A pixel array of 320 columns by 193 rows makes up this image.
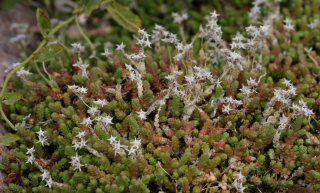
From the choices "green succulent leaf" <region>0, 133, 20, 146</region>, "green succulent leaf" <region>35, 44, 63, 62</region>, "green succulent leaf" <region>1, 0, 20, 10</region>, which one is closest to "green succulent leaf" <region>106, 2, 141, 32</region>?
"green succulent leaf" <region>35, 44, 63, 62</region>

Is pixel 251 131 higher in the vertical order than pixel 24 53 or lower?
lower

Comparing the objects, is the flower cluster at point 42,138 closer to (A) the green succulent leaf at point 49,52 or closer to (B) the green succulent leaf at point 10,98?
(B) the green succulent leaf at point 10,98

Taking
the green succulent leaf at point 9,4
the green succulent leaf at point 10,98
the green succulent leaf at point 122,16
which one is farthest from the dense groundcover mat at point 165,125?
the green succulent leaf at point 9,4

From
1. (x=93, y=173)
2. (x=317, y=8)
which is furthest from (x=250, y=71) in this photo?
(x=93, y=173)

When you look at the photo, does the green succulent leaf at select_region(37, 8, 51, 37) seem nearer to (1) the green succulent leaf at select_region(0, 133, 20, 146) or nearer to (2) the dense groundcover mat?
(2) the dense groundcover mat

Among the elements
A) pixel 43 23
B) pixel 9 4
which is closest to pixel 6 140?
pixel 43 23

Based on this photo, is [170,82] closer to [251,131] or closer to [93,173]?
[251,131]
